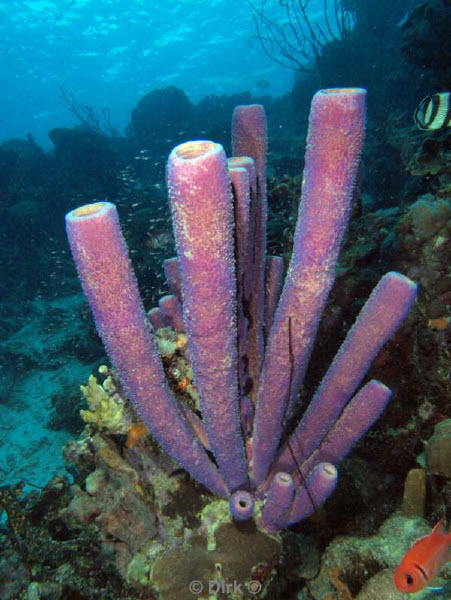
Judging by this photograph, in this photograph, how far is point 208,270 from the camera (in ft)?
4.23

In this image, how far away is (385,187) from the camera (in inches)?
406

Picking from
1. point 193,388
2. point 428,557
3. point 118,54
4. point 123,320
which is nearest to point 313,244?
point 123,320

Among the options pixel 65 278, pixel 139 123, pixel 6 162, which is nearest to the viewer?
pixel 65 278

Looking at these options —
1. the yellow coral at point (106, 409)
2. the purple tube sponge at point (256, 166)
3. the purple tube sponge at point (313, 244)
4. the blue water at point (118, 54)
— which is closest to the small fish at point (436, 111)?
the purple tube sponge at point (256, 166)

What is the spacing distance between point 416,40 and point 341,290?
29.2 feet

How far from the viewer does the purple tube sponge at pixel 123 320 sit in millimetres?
1288

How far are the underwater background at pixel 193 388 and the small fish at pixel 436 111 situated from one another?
0.34 ft

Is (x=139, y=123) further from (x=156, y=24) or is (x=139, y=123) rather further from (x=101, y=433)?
(x=156, y=24)

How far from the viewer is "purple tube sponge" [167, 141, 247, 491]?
1128mm

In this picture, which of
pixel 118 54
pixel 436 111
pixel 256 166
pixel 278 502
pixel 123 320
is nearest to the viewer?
A: pixel 123 320

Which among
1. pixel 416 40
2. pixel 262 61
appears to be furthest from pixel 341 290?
pixel 262 61

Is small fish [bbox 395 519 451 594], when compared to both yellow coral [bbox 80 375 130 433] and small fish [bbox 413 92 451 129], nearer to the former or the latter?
yellow coral [bbox 80 375 130 433]

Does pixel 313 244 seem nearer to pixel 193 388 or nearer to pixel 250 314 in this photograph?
pixel 250 314

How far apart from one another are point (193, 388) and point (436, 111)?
4309 mm
